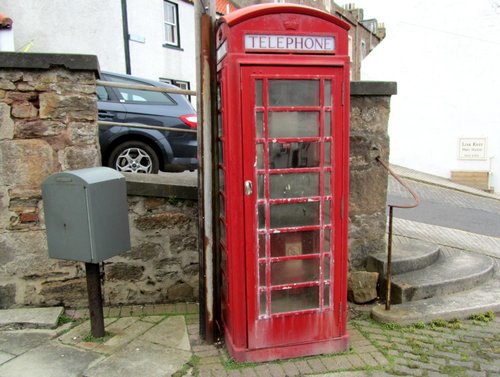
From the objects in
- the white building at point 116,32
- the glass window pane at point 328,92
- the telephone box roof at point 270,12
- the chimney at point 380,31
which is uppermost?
the chimney at point 380,31

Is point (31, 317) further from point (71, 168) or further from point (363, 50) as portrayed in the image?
point (363, 50)

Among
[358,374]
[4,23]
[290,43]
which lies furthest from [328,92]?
[4,23]

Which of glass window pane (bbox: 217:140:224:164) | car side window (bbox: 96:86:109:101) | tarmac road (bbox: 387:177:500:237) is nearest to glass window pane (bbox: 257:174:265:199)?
glass window pane (bbox: 217:140:224:164)

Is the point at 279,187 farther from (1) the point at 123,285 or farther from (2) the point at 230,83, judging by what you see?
(1) the point at 123,285

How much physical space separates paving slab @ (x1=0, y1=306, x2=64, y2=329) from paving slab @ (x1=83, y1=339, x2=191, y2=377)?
795 mm

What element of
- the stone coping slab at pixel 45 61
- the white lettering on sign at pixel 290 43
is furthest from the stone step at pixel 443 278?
the stone coping slab at pixel 45 61

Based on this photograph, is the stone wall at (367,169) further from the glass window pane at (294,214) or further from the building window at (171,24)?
the building window at (171,24)

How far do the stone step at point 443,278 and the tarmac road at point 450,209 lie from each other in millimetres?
2289

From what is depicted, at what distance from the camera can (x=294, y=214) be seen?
323 centimetres

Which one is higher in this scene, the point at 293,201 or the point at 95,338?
the point at 293,201

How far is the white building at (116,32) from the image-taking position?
1241 centimetres

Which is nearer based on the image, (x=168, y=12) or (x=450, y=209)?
(x=450, y=209)

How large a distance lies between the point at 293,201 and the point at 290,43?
110 cm

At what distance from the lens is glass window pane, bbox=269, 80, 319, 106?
304 cm
